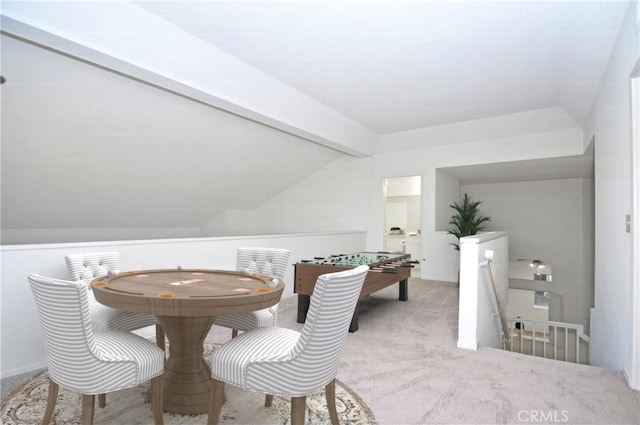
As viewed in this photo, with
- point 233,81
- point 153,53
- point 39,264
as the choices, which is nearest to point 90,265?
point 39,264

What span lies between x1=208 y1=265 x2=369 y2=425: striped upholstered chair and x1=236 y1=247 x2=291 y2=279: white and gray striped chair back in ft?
4.36

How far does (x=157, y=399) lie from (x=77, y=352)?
1.57ft

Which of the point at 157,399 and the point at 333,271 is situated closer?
the point at 157,399

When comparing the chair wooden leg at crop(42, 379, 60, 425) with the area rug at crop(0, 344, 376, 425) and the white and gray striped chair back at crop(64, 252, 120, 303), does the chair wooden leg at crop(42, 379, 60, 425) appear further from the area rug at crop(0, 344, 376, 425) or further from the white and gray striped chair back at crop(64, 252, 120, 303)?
the white and gray striped chair back at crop(64, 252, 120, 303)

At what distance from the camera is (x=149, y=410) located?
6.94 feet

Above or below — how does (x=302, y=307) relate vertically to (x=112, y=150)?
below

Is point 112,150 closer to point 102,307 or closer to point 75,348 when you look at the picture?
point 102,307

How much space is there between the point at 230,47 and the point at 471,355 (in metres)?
3.73

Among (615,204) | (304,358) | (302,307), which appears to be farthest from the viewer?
(302,307)

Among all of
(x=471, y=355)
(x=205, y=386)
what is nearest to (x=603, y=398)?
(x=471, y=355)

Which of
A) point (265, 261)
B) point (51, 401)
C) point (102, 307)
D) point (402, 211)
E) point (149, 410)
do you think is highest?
point (402, 211)

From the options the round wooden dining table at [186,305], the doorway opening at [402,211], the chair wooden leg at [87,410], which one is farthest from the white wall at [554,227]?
the chair wooden leg at [87,410]

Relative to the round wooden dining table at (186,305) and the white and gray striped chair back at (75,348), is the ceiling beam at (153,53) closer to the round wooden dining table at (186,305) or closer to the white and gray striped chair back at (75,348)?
the round wooden dining table at (186,305)

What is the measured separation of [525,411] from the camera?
215 centimetres
